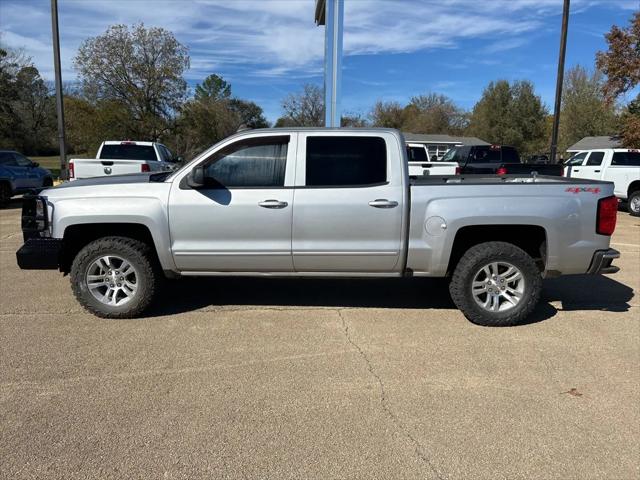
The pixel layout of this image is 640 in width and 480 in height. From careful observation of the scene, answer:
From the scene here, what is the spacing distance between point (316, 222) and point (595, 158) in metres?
15.9

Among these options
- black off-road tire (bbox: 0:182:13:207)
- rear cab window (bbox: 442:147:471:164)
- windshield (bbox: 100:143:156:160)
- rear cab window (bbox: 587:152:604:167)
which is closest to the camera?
windshield (bbox: 100:143:156:160)

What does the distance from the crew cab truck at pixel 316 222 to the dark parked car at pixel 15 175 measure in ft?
37.4

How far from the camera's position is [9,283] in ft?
21.7

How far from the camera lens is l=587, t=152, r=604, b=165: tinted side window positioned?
57.0 ft

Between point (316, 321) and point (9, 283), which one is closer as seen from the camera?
point (316, 321)

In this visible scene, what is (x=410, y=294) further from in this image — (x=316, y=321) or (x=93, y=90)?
(x=93, y=90)

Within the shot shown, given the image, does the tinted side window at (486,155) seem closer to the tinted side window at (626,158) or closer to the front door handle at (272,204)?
the tinted side window at (626,158)

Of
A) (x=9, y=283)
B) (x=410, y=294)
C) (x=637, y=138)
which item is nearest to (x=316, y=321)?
(x=410, y=294)

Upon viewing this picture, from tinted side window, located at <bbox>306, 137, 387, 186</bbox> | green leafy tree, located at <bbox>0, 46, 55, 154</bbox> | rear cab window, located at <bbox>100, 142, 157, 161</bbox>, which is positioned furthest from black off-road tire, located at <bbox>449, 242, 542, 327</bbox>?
green leafy tree, located at <bbox>0, 46, 55, 154</bbox>

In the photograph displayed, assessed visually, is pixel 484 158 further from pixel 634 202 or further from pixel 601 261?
pixel 601 261

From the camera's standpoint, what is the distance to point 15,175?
15578mm

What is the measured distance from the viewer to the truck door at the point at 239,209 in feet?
16.5

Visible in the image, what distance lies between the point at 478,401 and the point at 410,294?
2.70 m

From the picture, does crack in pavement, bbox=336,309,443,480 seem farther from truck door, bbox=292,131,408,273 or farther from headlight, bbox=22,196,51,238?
headlight, bbox=22,196,51,238
